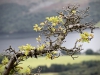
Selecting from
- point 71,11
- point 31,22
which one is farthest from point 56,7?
point 71,11

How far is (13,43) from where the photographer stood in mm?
3098

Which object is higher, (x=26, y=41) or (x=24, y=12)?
(x=24, y=12)

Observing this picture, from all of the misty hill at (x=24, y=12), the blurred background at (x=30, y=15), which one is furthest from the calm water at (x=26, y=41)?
the misty hill at (x=24, y=12)

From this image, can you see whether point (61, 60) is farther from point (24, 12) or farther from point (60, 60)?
point (24, 12)

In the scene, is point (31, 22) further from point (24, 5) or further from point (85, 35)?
point (85, 35)

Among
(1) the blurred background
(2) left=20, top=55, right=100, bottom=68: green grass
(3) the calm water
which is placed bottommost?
(2) left=20, top=55, right=100, bottom=68: green grass

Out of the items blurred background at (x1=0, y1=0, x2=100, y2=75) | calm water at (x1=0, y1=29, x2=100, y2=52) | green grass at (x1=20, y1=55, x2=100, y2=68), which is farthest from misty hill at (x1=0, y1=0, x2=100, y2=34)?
green grass at (x1=20, y1=55, x2=100, y2=68)

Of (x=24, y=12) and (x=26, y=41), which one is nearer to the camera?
(x=26, y=41)

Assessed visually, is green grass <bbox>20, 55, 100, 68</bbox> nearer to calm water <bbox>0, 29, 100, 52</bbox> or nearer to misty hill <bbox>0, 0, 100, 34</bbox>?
calm water <bbox>0, 29, 100, 52</bbox>

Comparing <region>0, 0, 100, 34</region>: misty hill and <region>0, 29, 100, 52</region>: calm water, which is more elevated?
<region>0, 0, 100, 34</region>: misty hill

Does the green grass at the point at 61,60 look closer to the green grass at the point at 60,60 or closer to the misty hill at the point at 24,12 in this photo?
the green grass at the point at 60,60

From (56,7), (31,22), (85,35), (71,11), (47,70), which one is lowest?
(47,70)

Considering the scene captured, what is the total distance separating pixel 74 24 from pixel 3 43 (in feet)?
7.74

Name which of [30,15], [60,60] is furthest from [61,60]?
[30,15]
